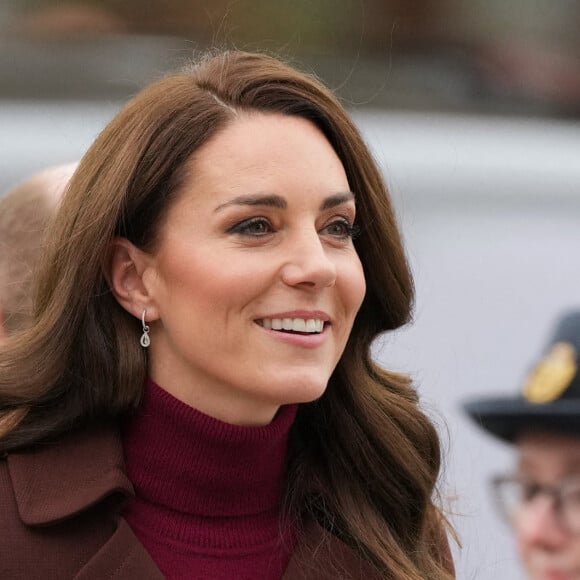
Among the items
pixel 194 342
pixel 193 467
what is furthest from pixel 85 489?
pixel 194 342

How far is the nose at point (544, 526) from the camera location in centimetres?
269

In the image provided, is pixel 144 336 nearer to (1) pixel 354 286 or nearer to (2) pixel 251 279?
(2) pixel 251 279

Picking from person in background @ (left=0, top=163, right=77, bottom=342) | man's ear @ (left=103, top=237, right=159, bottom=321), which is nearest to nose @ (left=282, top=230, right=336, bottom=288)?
man's ear @ (left=103, top=237, right=159, bottom=321)

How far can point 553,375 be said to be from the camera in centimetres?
283

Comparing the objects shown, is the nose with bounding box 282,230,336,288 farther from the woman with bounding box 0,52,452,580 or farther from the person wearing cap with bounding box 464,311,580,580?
the person wearing cap with bounding box 464,311,580,580

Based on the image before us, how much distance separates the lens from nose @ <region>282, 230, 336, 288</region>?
244 cm

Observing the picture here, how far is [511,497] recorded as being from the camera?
2865mm

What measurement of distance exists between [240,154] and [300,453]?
576 millimetres

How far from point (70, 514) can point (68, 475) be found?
0.09 metres

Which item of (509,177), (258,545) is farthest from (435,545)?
(509,177)

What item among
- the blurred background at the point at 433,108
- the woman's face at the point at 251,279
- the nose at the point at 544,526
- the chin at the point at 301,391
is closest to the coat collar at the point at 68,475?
the woman's face at the point at 251,279

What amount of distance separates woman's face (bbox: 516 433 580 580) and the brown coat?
0.46 meters

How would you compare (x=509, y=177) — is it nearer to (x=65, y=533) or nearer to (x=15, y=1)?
(x=15, y=1)

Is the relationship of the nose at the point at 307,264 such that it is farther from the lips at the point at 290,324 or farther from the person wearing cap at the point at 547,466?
the person wearing cap at the point at 547,466
